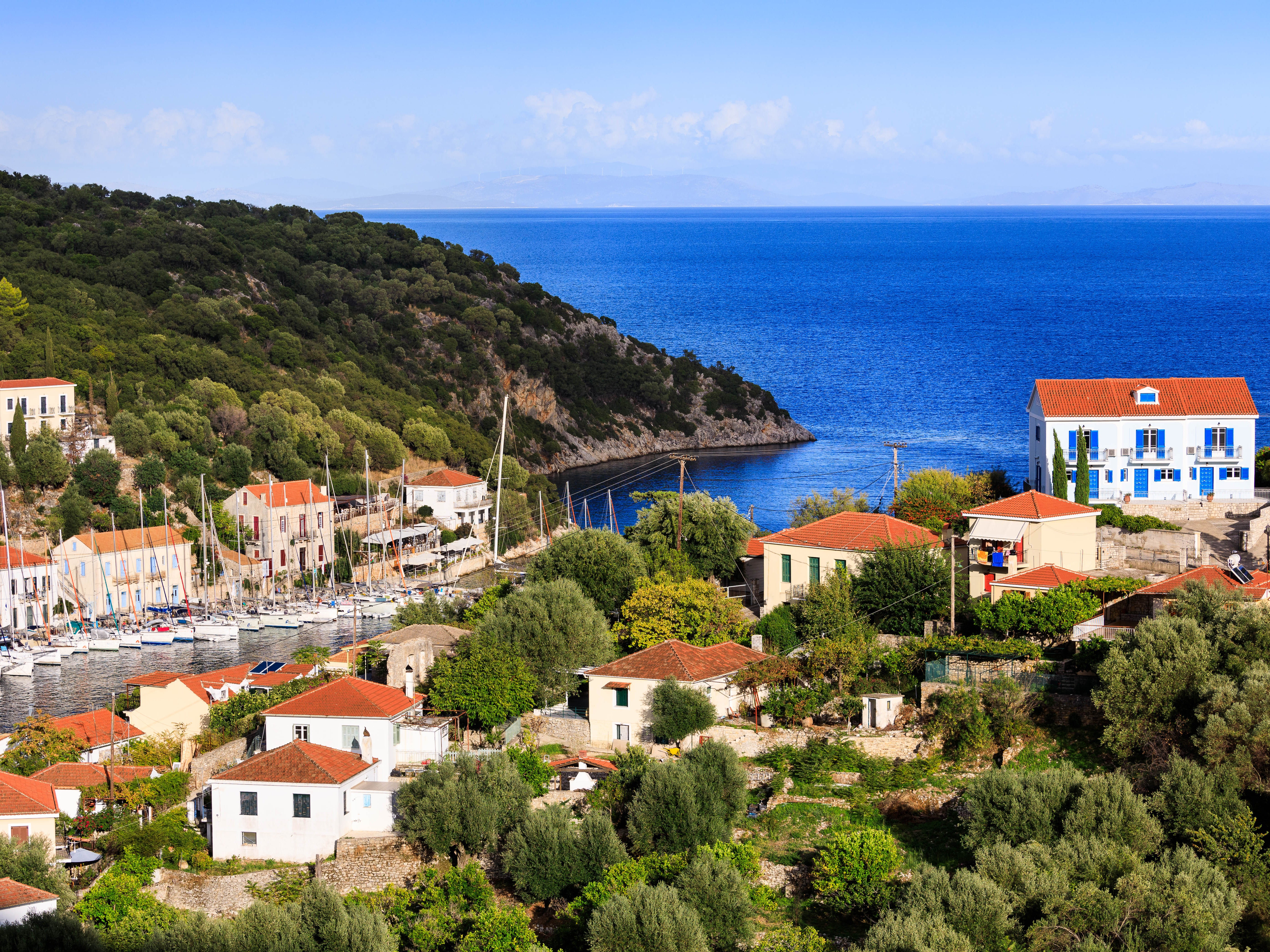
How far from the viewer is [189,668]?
49.2m

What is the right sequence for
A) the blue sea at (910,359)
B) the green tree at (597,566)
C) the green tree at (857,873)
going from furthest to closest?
1. the blue sea at (910,359)
2. the green tree at (597,566)
3. the green tree at (857,873)

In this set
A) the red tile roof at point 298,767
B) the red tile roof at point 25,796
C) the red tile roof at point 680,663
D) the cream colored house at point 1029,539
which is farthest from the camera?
the cream colored house at point 1029,539

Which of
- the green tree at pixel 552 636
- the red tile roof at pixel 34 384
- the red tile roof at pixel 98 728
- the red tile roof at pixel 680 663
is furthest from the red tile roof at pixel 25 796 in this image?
the red tile roof at pixel 34 384

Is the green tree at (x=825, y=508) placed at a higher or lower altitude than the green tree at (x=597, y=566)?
higher

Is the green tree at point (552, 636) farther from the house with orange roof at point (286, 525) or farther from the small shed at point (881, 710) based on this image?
the house with orange roof at point (286, 525)

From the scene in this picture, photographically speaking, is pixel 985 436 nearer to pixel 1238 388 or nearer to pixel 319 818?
pixel 1238 388

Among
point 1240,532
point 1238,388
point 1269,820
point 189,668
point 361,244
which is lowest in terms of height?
point 189,668

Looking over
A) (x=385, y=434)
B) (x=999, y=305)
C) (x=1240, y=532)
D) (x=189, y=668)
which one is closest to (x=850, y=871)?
(x=1240, y=532)

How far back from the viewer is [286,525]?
6469cm

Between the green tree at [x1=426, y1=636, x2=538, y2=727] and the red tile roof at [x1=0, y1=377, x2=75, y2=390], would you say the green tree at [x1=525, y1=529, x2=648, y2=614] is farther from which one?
the red tile roof at [x1=0, y1=377, x2=75, y2=390]

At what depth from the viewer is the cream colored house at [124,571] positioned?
2227 inches

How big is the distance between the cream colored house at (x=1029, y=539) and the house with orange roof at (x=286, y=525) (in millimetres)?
35012

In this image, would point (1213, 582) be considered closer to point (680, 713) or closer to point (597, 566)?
point (680, 713)

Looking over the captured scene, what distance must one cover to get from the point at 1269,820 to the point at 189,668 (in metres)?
36.4
